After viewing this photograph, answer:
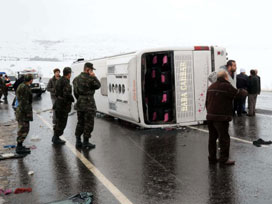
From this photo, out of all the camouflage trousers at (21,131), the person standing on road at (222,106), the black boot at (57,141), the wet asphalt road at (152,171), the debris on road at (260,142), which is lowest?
the wet asphalt road at (152,171)

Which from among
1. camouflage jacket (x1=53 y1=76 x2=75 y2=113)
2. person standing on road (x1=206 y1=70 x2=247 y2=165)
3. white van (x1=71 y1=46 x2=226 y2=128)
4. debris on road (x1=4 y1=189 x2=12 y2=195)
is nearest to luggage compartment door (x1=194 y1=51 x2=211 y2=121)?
white van (x1=71 y1=46 x2=226 y2=128)

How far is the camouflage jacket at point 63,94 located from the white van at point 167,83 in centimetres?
212

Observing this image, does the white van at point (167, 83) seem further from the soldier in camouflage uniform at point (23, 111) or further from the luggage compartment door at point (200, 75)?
the soldier in camouflage uniform at point (23, 111)

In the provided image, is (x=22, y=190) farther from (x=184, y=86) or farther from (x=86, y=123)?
(x=184, y=86)

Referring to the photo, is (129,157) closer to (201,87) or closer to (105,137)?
(105,137)

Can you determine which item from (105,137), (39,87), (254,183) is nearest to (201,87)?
(105,137)

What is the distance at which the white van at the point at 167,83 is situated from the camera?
10.3 meters

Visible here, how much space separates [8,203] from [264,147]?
5843 millimetres

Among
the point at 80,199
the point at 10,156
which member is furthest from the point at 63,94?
the point at 80,199

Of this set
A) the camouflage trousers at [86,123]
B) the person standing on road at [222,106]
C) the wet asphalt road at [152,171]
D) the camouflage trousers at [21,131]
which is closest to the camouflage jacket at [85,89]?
the camouflage trousers at [86,123]

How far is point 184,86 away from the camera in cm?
1048

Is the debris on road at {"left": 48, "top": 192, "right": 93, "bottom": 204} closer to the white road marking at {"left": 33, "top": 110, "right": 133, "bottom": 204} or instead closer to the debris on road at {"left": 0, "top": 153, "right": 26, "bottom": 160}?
the white road marking at {"left": 33, "top": 110, "right": 133, "bottom": 204}

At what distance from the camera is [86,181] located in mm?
6082

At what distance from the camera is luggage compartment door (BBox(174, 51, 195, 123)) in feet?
33.9
